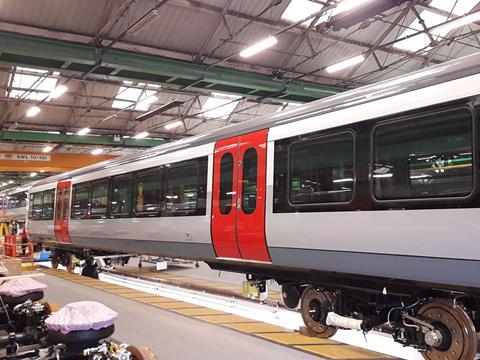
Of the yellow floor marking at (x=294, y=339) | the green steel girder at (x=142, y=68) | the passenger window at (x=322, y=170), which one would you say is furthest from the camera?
the green steel girder at (x=142, y=68)

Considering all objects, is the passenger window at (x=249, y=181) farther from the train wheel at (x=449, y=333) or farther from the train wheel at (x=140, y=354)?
the train wheel at (x=140, y=354)

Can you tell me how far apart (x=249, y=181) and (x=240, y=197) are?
0.27 m

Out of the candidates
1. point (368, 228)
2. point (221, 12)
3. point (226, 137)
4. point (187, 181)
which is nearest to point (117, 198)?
point (187, 181)

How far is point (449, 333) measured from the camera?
159 inches

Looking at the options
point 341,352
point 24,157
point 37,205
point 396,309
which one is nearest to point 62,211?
point 37,205

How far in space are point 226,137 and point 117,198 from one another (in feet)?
13.0

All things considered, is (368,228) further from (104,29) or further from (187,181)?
(104,29)

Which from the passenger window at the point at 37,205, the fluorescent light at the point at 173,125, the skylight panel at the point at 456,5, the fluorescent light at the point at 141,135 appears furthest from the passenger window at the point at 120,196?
the fluorescent light at the point at 141,135

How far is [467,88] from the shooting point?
386cm

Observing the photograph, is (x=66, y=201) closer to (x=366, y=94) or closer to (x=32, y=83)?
(x=32, y=83)

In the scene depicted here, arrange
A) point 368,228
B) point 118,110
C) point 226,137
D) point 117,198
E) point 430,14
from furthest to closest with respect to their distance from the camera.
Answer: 1. point 118,110
2. point 430,14
3. point 117,198
4. point 226,137
5. point 368,228

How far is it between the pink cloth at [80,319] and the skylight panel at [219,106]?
15254 millimetres

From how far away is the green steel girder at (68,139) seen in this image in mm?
18906

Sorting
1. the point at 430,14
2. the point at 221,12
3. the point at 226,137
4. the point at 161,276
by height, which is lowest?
the point at 161,276
